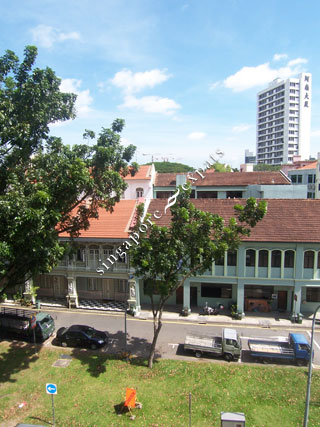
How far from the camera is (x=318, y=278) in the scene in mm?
25203

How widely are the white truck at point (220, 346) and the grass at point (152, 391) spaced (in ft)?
2.26

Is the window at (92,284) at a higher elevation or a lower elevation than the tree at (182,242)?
lower

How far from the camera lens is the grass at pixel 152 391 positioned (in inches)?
586

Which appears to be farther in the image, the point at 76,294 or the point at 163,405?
the point at 76,294

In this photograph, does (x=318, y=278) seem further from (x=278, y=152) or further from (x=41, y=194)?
(x=278, y=152)

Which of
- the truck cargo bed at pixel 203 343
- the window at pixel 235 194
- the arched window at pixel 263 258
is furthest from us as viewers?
the window at pixel 235 194

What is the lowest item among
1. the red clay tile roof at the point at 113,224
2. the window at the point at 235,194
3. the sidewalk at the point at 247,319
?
the sidewalk at the point at 247,319

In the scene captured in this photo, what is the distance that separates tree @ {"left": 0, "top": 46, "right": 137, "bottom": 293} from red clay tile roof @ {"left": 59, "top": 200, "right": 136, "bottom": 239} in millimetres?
6140

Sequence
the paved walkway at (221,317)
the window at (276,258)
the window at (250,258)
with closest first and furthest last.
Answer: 1. the paved walkway at (221,317)
2. the window at (276,258)
3. the window at (250,258)

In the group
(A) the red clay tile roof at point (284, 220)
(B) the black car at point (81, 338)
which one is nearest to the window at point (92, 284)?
(B) the black car at point (81, 338)

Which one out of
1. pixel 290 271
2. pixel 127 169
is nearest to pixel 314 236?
pixel 290 271

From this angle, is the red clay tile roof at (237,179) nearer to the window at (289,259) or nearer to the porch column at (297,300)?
the window at (289,259)

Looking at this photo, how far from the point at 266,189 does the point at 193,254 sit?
888 inches

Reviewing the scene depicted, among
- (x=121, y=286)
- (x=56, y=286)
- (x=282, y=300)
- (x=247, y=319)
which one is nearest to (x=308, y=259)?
(x=282, y=300)
